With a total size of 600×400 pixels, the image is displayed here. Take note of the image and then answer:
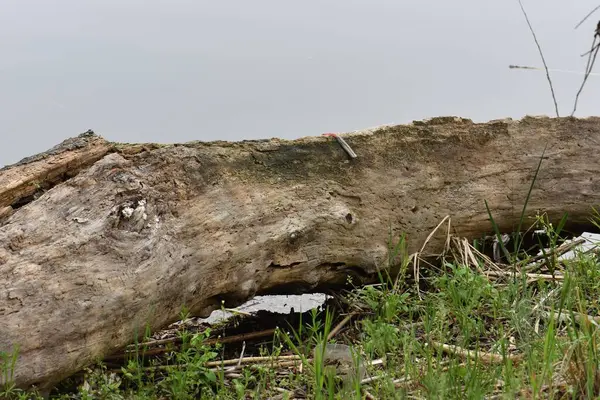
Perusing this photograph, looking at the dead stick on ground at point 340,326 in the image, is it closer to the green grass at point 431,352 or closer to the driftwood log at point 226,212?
the green grass at point 431,352

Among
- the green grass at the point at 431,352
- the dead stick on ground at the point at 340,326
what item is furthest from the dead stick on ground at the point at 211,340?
the dead stick on ground at the point at 340,326

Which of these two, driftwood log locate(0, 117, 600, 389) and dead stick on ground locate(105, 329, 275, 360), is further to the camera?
dead stick on ground locate(105, 329, 275, 360)

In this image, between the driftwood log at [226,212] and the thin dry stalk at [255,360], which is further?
the thin dry stalk at [255,360]

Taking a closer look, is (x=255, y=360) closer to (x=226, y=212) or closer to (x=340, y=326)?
(x=340, y=326)

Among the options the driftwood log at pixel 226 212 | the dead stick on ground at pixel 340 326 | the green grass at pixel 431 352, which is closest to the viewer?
the green grass at pixel 431 352

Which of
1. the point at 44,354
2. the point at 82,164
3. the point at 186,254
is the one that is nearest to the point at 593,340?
the point at 186,254

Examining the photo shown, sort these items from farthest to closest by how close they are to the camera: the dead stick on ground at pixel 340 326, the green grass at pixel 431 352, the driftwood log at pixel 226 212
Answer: the dead stick on ground at pixel 340 326
the driftwood log at pixel 226 212
the green grass at pixel 431 352

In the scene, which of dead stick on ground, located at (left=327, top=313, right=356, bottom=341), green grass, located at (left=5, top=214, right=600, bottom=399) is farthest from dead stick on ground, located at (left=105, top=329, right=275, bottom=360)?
dead stick on ground, located at (left=327, top=313, right=356, bottom=341)

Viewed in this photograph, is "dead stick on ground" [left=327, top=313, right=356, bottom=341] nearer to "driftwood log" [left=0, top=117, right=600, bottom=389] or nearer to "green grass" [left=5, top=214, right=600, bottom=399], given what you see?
"green grass" [left=5, top=214, right=600, bottom=399]

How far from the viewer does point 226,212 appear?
259 cm

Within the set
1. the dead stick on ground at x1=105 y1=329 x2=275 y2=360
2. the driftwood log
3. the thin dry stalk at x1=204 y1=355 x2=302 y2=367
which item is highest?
the driftwood log

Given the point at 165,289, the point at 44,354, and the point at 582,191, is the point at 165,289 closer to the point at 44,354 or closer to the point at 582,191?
the point at 44,354

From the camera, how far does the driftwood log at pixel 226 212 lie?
2.15 meters

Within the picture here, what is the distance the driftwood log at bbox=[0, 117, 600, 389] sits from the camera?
7.06 ft
